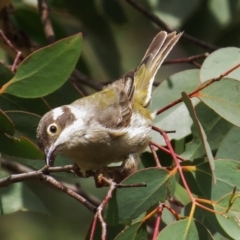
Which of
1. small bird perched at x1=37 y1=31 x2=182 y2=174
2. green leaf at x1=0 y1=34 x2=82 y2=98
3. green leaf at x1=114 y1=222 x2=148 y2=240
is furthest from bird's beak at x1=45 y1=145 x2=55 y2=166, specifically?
green leaf at x1=114 y1=222 x2=148 y2=240

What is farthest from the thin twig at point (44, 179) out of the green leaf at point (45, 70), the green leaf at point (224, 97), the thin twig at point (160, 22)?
the thin twig at point (160, 22)

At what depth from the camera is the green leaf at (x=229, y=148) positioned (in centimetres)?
371

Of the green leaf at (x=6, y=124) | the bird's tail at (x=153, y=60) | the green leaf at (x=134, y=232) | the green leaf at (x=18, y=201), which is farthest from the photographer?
the bird's tail at (x=153, y=60)

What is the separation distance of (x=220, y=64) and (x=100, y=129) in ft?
2.48

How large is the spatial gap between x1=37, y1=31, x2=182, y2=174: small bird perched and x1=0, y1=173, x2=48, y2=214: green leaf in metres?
0.34

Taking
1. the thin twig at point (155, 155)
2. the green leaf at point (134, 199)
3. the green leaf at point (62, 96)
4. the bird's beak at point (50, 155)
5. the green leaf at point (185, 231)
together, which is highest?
the green leaf at point (62, 96)

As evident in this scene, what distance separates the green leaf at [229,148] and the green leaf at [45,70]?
893 millimetres

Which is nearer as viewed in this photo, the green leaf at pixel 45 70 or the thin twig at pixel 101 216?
the thin twig at pixel 101 216

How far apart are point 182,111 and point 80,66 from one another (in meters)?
1.36

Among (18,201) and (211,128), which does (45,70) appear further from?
(211,128)

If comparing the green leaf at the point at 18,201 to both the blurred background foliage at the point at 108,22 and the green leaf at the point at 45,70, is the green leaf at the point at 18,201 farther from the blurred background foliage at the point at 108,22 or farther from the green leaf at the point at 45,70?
the blurred background foliage at the point at 108,22

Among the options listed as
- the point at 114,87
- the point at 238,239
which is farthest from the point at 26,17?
the point at 238,239

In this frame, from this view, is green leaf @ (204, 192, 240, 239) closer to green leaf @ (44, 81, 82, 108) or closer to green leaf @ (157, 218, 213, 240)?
green leaf @ (157, 218, 213, 240)

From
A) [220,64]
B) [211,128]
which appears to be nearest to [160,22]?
[220,64]
